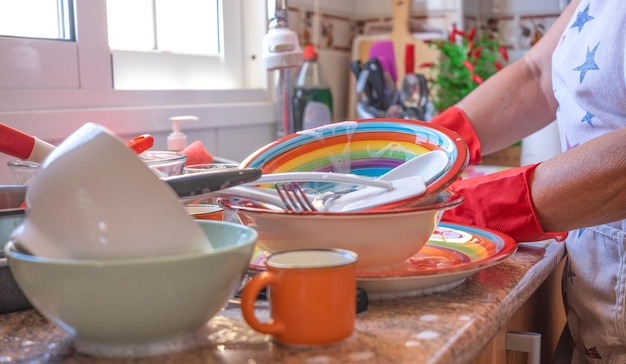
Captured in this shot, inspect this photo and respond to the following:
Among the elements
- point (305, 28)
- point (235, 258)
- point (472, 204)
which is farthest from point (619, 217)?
point (305, 28)

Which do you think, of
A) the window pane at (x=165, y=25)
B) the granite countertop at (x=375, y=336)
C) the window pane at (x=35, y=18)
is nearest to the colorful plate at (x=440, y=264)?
the granite countertop at (x=375, y=336)

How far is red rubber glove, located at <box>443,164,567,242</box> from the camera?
784mm

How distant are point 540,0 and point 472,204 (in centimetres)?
137

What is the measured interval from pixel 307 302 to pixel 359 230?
13cm

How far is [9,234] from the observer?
668 mm

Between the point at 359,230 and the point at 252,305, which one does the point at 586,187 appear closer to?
the point at 359,230

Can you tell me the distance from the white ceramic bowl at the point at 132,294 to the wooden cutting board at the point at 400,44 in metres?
1.42

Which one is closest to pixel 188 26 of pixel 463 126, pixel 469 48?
pixel 463 126

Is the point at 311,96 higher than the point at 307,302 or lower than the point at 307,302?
higher

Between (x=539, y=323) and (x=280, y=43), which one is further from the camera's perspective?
(x=280, y=43)

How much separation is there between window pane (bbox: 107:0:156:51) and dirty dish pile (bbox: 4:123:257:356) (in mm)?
816

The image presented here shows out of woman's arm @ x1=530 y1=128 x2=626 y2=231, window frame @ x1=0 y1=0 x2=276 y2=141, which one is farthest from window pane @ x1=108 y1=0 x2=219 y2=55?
woman's arm @ x1=530 y1=128 x2=626 y2=231

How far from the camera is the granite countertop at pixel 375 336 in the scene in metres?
0.49

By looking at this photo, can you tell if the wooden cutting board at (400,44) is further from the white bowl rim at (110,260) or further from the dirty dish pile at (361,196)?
the white bowl rim at (110,260)
